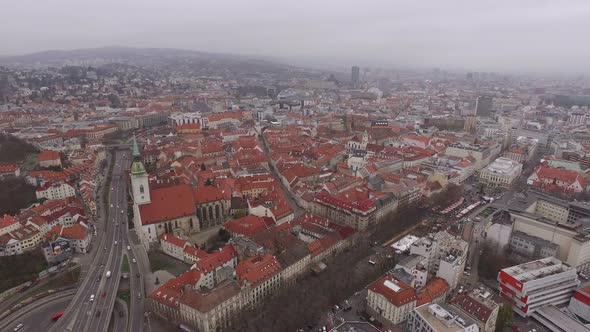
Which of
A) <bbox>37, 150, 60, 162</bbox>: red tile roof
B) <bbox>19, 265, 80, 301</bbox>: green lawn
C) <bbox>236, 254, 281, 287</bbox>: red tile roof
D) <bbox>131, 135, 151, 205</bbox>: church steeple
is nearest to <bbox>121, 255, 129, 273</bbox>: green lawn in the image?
<bbox>19, 265, 80, 301</bbox>: green lawn

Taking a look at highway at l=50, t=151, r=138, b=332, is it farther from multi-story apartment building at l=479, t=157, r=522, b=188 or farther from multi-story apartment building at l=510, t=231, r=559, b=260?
multi-story apartment building at l=479, t=157, r=522, b=188

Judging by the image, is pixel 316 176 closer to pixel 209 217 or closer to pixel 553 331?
pixel 209 217

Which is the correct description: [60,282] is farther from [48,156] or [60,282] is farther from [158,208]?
[48,156]

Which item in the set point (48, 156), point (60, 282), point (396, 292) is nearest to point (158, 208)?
point (60, 282)

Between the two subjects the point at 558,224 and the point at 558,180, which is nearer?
the point at 558,224

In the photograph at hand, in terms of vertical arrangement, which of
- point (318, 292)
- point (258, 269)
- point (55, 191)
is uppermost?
point (258, 269)

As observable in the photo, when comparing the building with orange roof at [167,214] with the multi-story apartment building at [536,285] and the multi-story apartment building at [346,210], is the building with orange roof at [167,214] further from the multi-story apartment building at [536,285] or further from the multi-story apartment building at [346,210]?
the multi-story apartment building at [536,285]

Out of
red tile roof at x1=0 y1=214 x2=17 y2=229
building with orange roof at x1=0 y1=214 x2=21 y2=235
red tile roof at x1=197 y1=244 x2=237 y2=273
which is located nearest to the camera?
red tile roof at x1=197 y1=244 x2=237 y2=273
